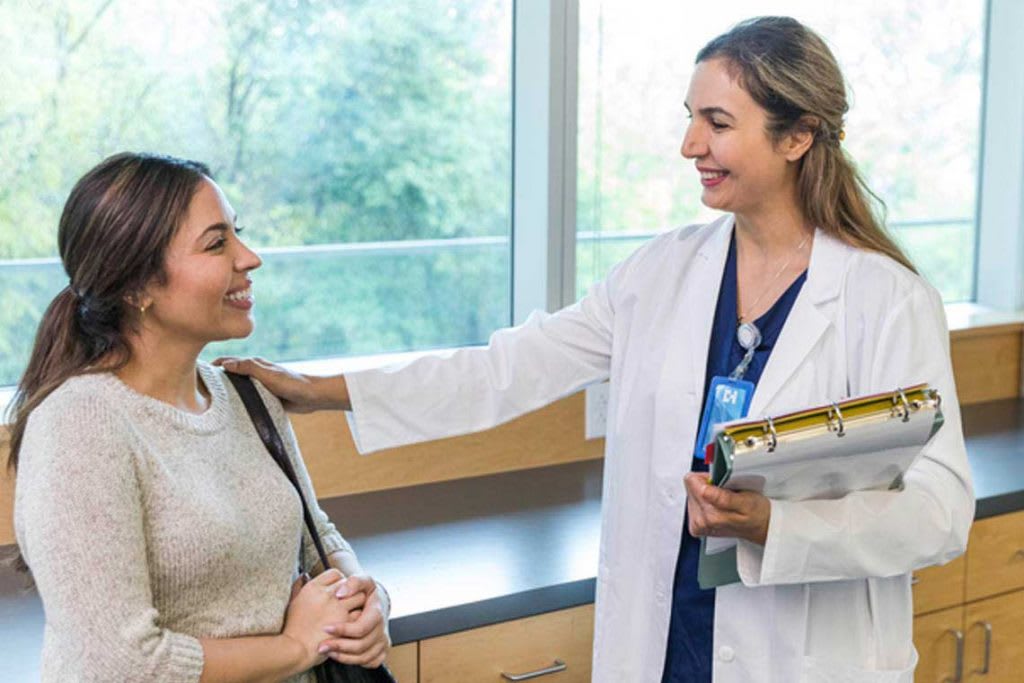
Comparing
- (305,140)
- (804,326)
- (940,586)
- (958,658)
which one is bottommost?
(958,658)

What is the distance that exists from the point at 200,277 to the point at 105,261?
0.11 meters

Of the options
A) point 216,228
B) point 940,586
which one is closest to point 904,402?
point 216,228

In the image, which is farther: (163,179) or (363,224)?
(363,224)

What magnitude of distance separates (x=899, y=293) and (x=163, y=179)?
92cm

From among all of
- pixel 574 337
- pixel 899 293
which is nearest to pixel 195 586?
pixel 574 337

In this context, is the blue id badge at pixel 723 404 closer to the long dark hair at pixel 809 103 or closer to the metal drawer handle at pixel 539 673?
the long dark hair at pixel 809 103

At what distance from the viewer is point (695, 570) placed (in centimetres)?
185

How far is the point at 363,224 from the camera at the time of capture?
2.62m

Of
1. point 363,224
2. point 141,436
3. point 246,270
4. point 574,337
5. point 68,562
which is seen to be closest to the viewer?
point 68,562

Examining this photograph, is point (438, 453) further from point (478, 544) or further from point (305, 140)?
point (305, 140)

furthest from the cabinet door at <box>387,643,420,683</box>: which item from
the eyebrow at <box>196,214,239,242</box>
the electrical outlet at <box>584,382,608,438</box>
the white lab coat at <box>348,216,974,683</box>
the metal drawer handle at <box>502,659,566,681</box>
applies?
the electrical outlet at <box>584,382,608,438</box>

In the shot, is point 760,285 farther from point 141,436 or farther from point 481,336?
point 481,336

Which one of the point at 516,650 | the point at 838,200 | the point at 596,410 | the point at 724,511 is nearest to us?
the point at 724,511

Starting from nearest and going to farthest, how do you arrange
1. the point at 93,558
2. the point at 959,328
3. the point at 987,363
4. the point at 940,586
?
the point at 93,558 → the point at 940,586 → the point at 959,328 → the point at 987,363
